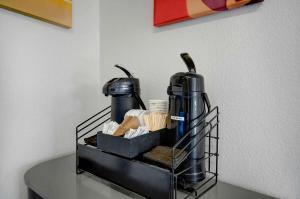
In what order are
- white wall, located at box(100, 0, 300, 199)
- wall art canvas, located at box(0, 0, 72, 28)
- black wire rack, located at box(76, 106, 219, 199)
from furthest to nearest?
wall art canvas, located at box(0, 0, 72, 28) < white wall, located at box(100, 0, 300, 199) < black wire rack, located at box(76, 106, 219, 199)

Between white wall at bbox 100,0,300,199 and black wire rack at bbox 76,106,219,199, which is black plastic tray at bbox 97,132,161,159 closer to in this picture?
black wire rack at bbox 76,106,219,199

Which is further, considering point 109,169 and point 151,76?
point 151,76

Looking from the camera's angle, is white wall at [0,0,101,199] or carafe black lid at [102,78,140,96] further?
white wall at [0,0,101,199]

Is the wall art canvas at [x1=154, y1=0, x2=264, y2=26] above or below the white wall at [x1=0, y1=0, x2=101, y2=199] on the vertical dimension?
above

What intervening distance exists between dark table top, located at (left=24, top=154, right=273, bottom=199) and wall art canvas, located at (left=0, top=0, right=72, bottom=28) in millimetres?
675

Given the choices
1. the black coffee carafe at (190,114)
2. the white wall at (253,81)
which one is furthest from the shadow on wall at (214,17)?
the black coffee carafe at (190,114)

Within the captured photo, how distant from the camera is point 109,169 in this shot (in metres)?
0.68

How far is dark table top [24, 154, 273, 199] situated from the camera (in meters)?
0.65

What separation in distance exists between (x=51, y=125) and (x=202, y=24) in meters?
0.84

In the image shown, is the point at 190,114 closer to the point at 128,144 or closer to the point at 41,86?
the point at 128,144

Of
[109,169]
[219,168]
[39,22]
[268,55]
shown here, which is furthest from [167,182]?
[39,22]

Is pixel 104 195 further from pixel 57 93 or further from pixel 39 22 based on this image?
pixel 39 22

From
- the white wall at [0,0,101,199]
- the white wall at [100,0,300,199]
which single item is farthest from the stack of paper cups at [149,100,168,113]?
the white wall at [0,0,101,199]

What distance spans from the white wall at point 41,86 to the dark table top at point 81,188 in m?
0.16
